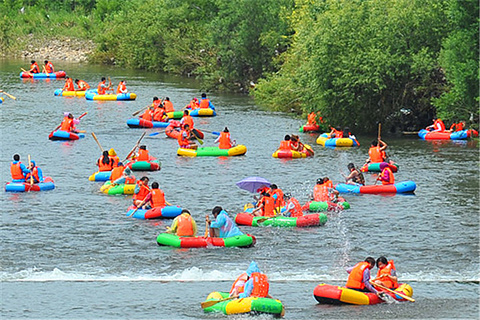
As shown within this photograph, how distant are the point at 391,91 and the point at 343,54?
9.19 feet

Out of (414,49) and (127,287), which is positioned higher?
(414,49)

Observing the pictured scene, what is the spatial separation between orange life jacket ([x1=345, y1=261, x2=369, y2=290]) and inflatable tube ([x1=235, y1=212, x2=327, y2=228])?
6.14m

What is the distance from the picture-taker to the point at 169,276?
21.3 metres

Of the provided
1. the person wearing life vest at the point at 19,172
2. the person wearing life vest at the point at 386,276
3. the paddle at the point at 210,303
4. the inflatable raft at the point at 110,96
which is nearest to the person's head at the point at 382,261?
the person wearing life vest at the point at 386,276

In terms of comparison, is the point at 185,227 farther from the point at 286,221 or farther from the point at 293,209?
the point at 293,209

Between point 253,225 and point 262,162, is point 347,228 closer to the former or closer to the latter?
point 253,225

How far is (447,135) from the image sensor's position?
3878cm

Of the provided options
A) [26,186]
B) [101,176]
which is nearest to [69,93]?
[101,176]

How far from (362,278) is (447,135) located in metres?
20.9

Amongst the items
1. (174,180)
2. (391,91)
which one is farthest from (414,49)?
(174,180)

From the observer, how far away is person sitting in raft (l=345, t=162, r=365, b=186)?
29703mm

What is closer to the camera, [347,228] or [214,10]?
[347,228]

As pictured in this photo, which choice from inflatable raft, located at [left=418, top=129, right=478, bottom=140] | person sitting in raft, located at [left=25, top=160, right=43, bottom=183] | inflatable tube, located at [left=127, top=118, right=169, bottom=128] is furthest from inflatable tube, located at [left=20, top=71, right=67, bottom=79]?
person sitting in raft, located at [left=25, top=160, right=43, bottom=183]

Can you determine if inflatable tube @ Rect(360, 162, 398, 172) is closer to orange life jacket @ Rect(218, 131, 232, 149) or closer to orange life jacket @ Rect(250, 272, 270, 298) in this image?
orange life jacket @ Rect(218, 131, 232, 149)
